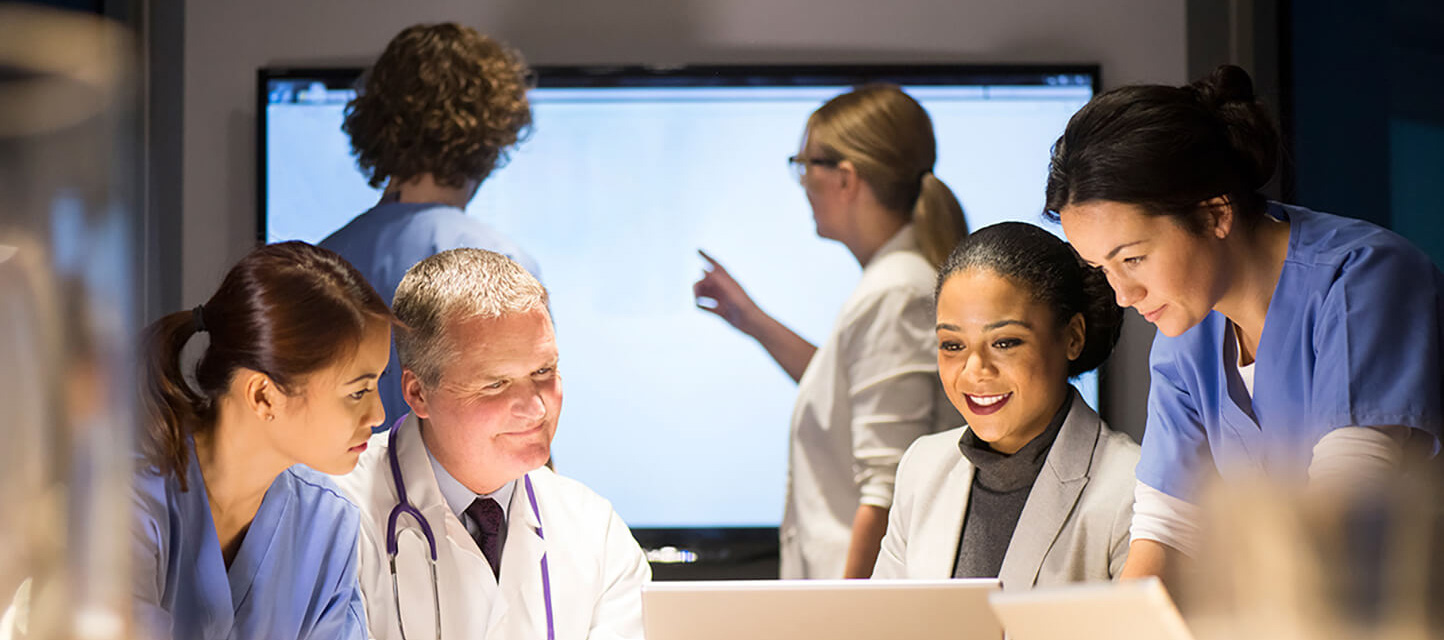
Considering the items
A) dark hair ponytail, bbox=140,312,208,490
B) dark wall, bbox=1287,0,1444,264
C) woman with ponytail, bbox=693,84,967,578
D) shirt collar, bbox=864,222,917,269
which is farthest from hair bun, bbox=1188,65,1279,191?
dark hair ponytail, bbox=140,312,208,490

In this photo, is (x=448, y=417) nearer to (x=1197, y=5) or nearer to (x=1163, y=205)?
(x=1163, y=205)

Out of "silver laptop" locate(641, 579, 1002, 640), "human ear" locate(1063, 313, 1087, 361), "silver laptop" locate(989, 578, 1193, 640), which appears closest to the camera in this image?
"silver laptop" locate(989, 578, 1193, 640)

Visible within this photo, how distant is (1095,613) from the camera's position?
1.14 meters

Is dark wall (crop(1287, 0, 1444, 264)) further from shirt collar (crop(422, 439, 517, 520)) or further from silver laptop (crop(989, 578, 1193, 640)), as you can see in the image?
shirt collar (crop(422, 439, 517, 520))

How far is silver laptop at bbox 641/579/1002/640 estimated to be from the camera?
4.96 feet

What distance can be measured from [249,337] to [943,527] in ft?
3.95

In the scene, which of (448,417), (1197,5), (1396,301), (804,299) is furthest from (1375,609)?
(1197,5)

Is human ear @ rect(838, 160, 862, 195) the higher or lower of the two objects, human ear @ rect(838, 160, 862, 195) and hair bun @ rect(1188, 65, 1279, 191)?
the higher

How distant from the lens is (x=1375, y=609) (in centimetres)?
143

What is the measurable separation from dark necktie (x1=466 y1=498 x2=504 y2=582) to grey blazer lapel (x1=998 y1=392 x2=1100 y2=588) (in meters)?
0.85

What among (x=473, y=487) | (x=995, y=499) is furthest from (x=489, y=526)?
(x=995, y=499)

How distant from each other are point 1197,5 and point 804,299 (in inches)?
52.7

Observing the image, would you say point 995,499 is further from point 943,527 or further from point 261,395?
point 261,395

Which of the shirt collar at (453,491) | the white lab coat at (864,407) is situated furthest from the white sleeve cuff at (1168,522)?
the shirt collar at (453,491)
